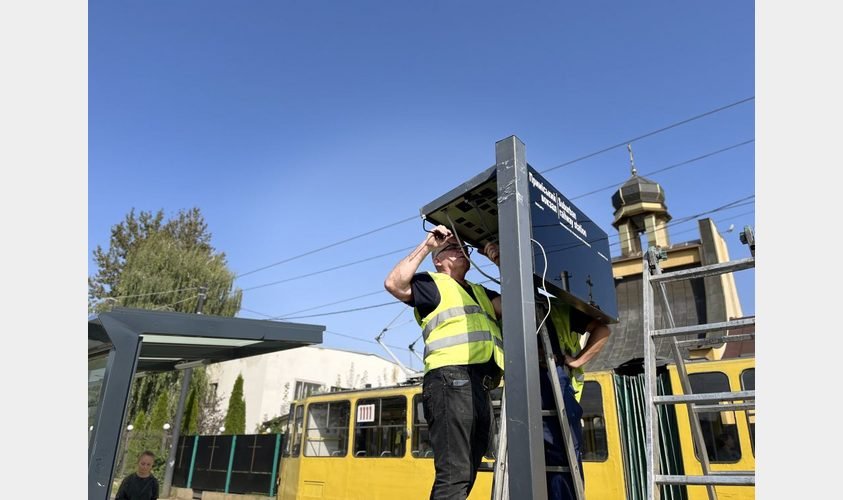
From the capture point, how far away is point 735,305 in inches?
938

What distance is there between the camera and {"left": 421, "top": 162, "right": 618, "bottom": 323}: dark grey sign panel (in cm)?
289

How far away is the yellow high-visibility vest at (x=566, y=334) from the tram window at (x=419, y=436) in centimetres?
725

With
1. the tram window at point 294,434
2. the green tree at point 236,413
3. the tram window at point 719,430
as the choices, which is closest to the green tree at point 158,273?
the green tree at point 236,413

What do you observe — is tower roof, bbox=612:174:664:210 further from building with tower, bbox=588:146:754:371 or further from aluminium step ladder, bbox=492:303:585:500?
aluminium step ladder, bbox=492:303:585:500

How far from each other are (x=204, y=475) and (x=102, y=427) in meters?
17.4

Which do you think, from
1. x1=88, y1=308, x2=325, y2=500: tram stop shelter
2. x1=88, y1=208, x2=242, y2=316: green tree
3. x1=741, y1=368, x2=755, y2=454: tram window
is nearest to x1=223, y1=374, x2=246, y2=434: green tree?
x1=88, y1=208, x2=242, y2=316: green tree

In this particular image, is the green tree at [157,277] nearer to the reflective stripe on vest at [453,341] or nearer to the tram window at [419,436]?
the tram window at [419,436]

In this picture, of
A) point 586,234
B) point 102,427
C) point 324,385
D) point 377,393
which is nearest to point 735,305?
point 377,393

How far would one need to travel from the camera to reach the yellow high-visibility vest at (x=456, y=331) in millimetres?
2863

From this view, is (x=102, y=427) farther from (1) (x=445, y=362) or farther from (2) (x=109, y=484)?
(1) (x=445, y=362)

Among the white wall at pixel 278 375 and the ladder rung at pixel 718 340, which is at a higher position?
the white wall at pixel 278 375

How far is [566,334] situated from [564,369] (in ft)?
0.65

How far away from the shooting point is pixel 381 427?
11.1 meters

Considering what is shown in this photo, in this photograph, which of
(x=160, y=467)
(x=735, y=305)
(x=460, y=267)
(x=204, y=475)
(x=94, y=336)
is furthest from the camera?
(x=735, y=305)
